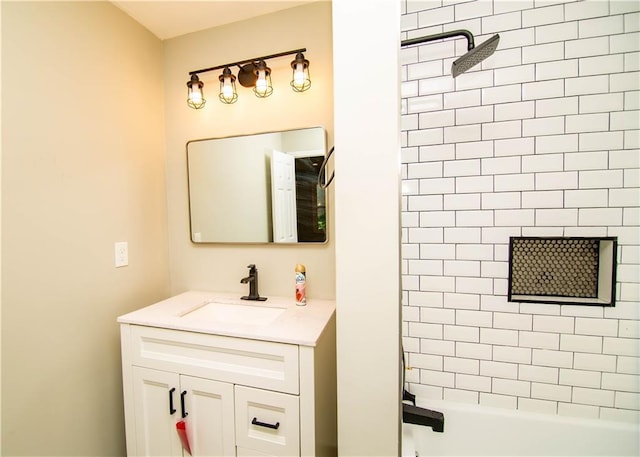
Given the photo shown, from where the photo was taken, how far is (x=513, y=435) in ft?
4.15

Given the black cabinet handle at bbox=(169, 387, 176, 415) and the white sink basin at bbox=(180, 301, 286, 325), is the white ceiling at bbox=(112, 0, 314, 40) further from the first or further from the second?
the black cabinet handle at bbox=(169, 387, 176, 415)

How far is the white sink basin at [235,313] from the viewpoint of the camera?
1.36 metres

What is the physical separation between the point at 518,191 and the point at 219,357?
1.60 meters

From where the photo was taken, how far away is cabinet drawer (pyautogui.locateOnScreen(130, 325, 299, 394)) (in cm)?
100

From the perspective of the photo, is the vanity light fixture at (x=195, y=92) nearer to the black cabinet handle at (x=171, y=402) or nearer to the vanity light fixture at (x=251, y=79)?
the vanity light fixture at (x=251, y=79)

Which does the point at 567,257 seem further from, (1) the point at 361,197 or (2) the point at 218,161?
(2) the point at 218,161

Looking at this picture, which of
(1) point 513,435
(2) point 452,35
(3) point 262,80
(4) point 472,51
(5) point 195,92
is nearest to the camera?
(4) point 472,51

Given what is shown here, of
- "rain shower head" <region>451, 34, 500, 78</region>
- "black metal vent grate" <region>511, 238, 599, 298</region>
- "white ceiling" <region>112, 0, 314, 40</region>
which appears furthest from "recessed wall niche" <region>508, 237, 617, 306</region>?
"white ceiling" <region>112, 0, 314, 40</region>

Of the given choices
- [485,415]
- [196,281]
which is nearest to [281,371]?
[196,281]

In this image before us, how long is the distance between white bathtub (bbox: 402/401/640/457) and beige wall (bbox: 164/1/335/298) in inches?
33.1

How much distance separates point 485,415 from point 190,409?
1.42 m

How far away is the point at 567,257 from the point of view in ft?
4.23

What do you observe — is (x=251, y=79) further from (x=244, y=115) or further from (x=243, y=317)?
(x=243, y=317)

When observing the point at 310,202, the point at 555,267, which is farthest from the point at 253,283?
the point at 555,267
